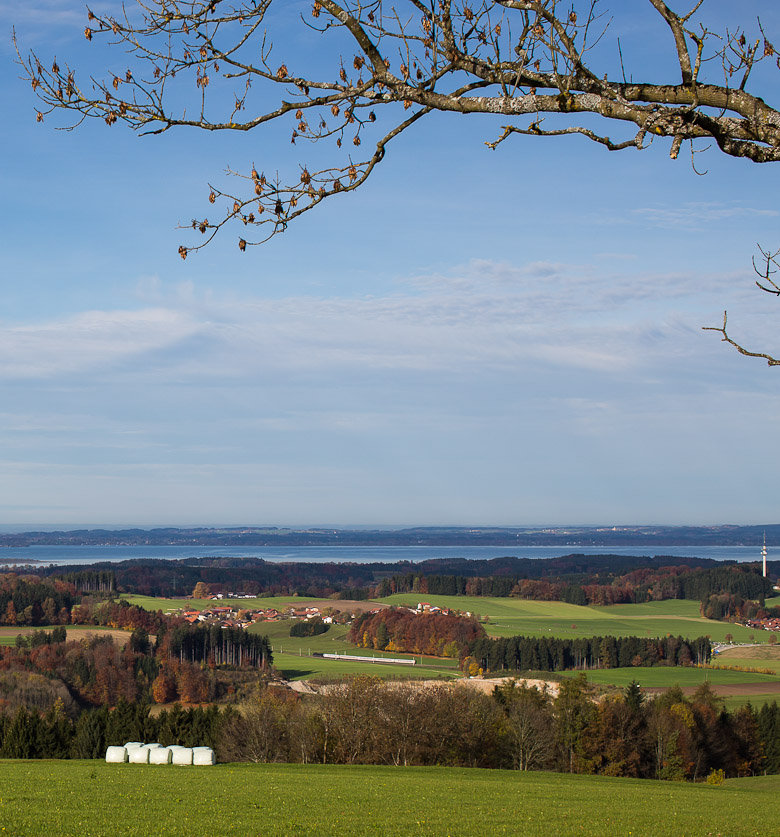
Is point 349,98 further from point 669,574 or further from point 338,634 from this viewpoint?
point 669,574

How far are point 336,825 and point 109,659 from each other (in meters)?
86.9

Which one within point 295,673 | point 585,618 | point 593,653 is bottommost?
point 295,673

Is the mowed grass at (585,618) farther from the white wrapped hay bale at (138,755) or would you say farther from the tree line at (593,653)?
the white wrapped hay bale at (138,755)

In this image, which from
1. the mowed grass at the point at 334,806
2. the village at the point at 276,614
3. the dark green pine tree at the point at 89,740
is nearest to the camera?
the mowed grass at the point at 334,806

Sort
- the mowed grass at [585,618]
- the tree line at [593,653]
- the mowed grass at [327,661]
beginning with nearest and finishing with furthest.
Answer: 1. the mowed grass at [327,661]
2. the tree line at [593,653]
3. the mowed grass at [585,618]

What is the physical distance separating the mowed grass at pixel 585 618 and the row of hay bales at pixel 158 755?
86.0 m

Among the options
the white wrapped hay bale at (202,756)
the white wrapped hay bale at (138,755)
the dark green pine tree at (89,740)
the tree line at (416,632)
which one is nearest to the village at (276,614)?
the tree line at (416,632)

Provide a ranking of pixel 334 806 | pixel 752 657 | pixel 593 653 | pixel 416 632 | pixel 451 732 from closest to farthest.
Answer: pixel 334 806 < pixel 451 732 < pixel 752 657 < pixel 593 653 < pixel 416 632

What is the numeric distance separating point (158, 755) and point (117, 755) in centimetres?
135

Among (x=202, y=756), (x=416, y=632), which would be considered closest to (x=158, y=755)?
(x=202, y=756)

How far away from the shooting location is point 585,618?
417 feet

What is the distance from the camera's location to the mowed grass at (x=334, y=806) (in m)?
12.2

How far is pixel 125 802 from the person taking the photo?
1486 centimetres

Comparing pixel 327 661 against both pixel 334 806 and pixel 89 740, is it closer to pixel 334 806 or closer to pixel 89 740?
pixel 89 740
